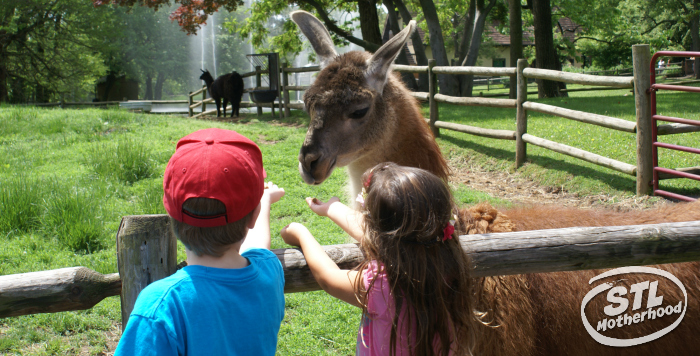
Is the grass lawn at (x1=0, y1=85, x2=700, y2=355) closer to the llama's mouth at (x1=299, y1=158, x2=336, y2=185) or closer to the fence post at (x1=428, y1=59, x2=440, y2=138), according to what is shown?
the fence post at (x1=428, y1=59, x2=440, y2=138)

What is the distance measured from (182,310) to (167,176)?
0.42 m

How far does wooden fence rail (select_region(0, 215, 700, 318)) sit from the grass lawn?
62.3 inches

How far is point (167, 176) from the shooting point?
1573 millimetres

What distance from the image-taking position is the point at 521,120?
8.18m

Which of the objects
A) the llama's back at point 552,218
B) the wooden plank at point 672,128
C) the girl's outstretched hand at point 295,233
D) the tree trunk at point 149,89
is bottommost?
the llama's back at point 552,218

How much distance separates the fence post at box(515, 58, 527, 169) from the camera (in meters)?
7.93

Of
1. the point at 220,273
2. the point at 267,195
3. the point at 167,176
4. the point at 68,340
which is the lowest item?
the point at 68,340

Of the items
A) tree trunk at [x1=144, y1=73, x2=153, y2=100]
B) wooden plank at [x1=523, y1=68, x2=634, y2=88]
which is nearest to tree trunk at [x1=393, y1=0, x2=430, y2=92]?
wooden plank at [x1=523, y1=68, x2=634, y2=88]

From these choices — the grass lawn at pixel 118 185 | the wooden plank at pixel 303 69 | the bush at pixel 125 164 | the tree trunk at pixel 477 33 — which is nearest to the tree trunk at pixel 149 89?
the wooden plank at pixel 303 69

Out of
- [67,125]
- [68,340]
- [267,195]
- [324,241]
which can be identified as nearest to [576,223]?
[267,195]

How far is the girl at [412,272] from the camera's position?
1784 millimetres

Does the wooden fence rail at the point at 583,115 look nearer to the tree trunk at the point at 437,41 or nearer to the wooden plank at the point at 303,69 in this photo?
the wooden plank at the point at 303,69

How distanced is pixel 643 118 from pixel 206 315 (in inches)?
237

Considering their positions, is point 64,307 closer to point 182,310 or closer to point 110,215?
point 182,310
